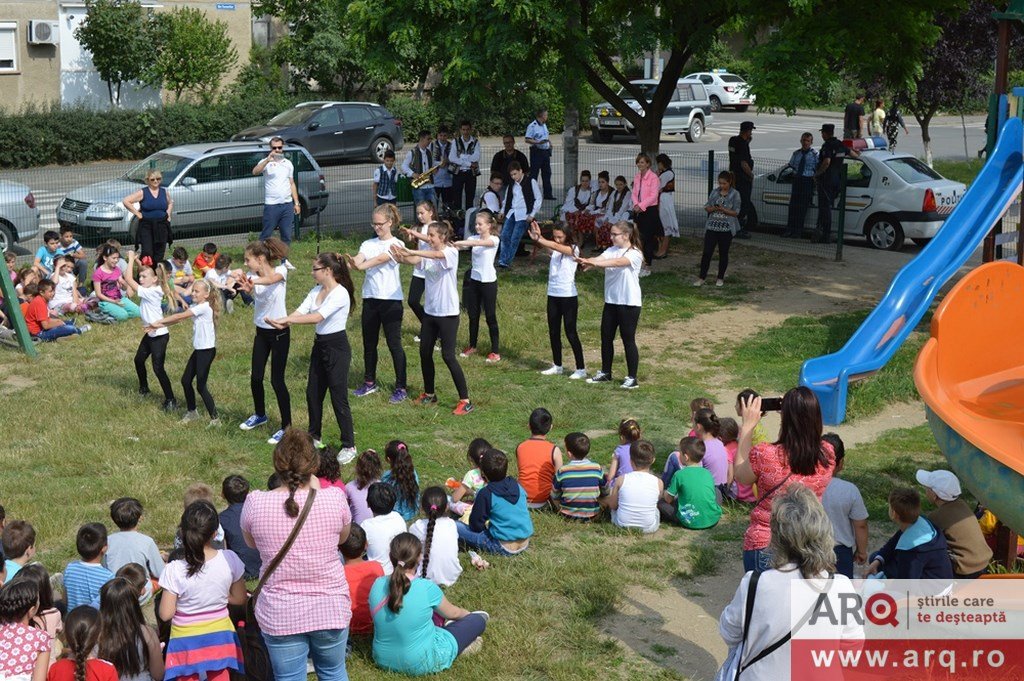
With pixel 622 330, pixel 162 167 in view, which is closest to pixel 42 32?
pixel 162 167

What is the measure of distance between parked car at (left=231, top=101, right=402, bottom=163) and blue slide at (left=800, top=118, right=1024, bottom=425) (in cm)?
2031

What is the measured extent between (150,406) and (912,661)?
758cm

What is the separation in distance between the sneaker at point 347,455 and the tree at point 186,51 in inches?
1021

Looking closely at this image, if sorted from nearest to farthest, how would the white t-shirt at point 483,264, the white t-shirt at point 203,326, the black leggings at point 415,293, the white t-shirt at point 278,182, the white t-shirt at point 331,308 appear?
the white t-shirt at point 331,308
the white t-shirt at point 203,326
the white t-shirt at point 483,264
the black leggings at point 415,293
the white t-shirt at point 278,182

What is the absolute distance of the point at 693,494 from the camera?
8492 millimetres

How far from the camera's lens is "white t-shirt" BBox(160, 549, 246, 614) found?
5879 mm

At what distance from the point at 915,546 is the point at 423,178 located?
1376cm

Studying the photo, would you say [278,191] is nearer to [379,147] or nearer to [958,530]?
[958,530]

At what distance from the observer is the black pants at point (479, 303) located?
12.6 meters

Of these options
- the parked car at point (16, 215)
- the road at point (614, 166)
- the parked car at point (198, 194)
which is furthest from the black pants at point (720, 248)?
the parked car at point (16, 215)

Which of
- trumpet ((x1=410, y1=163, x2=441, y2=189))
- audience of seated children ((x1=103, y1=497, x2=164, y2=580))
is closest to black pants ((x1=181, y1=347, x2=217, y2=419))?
audience of seated children ((x1=103, y1=497, x2=164, y2=580))

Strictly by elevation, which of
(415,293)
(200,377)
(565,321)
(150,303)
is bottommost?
(200,377)

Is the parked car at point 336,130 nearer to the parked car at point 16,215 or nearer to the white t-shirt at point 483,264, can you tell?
the parked car at point 16,215

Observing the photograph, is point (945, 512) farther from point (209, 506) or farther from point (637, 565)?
point (209, 506)
